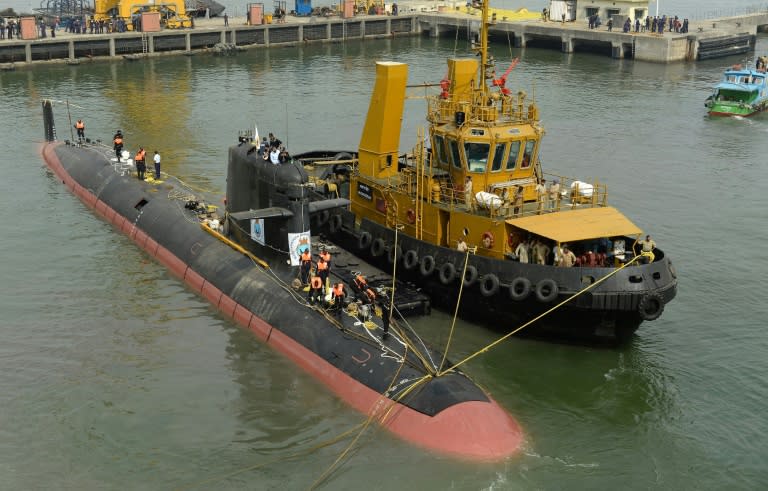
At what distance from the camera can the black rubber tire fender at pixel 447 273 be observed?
29992 millimetres

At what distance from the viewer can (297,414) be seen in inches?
995

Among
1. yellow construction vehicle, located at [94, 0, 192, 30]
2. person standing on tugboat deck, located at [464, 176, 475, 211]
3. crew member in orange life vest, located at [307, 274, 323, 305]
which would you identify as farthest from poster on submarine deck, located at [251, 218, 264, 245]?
yellow construction vehicle, located at [94, 0, 192, 30]

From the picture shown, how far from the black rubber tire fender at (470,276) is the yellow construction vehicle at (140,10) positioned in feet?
217

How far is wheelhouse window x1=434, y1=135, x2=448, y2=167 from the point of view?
32.3 meters

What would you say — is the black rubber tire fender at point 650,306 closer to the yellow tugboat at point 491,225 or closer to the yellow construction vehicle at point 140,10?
the yellow tugboat at point 491,225

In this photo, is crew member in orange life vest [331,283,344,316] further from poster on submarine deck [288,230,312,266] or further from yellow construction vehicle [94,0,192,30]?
yellow construction vehicle [94,0,192,30]

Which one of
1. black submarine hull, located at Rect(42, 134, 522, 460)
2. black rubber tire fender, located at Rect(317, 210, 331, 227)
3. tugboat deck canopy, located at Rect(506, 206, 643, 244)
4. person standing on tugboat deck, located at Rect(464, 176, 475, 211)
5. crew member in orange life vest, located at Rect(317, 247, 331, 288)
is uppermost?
person standing on tugboat deck, located at Rect(464, 176, 475, 211)

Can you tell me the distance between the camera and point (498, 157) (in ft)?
102

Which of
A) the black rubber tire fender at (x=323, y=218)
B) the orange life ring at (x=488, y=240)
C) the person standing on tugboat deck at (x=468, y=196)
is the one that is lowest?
the black rubber tire fender at (x=323, y=218)

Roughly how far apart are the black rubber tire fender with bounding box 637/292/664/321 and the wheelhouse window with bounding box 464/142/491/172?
741 cm

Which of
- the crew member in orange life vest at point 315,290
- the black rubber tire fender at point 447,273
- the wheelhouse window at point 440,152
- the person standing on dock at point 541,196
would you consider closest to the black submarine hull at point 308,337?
the crew member in orange life vest at point 315,290

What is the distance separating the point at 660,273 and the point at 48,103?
3624cm

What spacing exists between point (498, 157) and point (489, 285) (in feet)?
15.9

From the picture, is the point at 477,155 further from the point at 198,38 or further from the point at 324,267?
the point at 198,38
